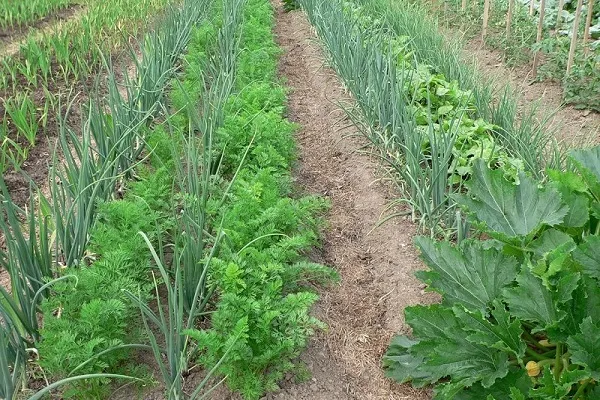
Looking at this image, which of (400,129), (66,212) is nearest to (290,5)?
(400,129)

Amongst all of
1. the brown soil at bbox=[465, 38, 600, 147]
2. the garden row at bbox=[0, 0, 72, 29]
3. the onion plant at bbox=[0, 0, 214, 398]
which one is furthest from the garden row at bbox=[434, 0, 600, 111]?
the garden row at bbox=[0, 0, 72, 29]

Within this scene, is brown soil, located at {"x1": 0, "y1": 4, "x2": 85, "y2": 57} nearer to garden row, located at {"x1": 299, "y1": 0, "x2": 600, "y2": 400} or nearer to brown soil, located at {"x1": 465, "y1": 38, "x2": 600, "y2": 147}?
brown soil, located at {"x1": 465, "y1": 38, "x2": 600, "y2": 147}

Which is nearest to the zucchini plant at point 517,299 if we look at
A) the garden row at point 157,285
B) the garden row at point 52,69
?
the garden row at point 157,285

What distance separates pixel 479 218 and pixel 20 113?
2448 millimetres

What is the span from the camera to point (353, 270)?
232 centimetres

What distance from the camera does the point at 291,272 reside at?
5.98 feet

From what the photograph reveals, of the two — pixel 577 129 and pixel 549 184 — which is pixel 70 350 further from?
pixel 577 129

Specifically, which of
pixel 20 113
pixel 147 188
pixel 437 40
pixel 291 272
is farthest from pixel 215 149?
pixel 437 40

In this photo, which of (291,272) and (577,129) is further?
(577,129)

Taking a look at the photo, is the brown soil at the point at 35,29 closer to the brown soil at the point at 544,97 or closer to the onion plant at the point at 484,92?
the onion plant at the point at 484,92

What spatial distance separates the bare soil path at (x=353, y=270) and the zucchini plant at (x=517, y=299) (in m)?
0.15

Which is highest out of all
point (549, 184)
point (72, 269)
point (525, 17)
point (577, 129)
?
point (549, 184)

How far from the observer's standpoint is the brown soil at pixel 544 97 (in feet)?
11.9

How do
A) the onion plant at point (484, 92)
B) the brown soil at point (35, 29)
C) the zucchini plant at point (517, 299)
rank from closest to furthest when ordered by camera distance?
1. the zucchini plant at point (517, 299)
2. the onion plant at point (484, 92)
3. the brown soil at point (35, 29)
